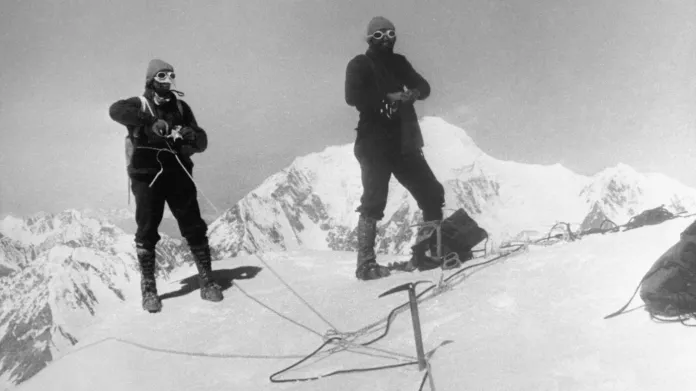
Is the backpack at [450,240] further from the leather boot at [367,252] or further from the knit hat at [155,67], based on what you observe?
the knit hat at [155,67]

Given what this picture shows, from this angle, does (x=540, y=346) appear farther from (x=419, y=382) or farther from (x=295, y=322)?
(x=295, y=322)

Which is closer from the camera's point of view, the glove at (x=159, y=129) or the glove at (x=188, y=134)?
the glove at (x=159, y=129)

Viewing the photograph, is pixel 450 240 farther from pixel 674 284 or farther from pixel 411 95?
pixel 674 284

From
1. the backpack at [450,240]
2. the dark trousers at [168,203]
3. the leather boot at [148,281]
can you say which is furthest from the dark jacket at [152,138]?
the backpack at [450,240]

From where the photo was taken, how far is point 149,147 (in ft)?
19.6

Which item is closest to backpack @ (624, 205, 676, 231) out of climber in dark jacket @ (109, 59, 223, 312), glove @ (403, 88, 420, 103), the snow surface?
the snow surface

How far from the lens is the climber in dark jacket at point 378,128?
6.16m

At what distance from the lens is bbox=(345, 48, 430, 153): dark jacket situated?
613 centimetres

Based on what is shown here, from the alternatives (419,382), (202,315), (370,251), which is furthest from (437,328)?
(202,315)

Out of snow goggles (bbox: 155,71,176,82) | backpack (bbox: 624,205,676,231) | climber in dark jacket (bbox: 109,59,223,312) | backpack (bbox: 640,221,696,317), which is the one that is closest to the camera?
backpack (bbox: 640,221,696,317)

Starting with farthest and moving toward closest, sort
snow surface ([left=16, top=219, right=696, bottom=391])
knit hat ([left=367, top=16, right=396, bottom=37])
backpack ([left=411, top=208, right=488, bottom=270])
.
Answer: backpack ([left=411, top=208, right=488, bottom=270]) < knit hat ([left=367, top=16, right=396, bottom=37]) < snow surface ([left=16, top=219, right=696, bottom=391])

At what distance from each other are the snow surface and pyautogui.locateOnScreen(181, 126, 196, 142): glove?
2.19m

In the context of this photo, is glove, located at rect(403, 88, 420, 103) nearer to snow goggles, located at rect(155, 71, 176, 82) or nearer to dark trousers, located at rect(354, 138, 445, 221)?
dark trousers, located at rect(354, 138, 445, 221)

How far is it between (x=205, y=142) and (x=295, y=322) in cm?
275
